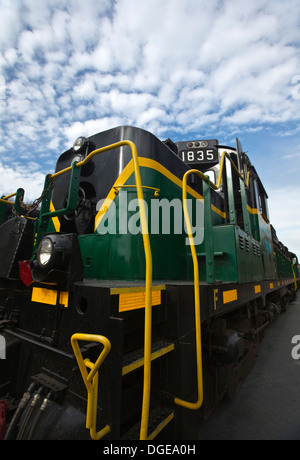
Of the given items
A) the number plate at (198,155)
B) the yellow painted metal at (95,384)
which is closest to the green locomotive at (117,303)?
the yellow painted metal at (95,384)

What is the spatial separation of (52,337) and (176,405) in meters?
0.96

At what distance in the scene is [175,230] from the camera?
8.79ft

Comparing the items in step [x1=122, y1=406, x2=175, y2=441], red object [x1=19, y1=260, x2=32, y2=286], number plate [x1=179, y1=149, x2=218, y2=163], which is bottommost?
step [x1=122, y1=406, x2=175, y2=441]

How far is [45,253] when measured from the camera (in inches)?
61.9

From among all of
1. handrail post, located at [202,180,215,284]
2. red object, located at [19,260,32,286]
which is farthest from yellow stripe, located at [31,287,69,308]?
handrail post, located at [202,180,215,284]

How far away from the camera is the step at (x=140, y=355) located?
131cm

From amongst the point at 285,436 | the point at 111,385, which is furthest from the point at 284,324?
the point at 111,385

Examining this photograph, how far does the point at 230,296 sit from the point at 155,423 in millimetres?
1360

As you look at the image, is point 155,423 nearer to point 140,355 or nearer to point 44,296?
point 140,355

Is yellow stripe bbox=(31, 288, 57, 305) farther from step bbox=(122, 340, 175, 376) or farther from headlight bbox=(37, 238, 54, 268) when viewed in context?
step bbox=(122, 340, 175, 376)

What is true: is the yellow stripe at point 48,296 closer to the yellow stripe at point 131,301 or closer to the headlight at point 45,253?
the headlight at point 45,253

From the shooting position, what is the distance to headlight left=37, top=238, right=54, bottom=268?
60.3 inches

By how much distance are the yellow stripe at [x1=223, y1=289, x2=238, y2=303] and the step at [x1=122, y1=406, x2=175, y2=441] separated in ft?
3.52

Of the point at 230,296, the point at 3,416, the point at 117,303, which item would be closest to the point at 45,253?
the point at 117,303
